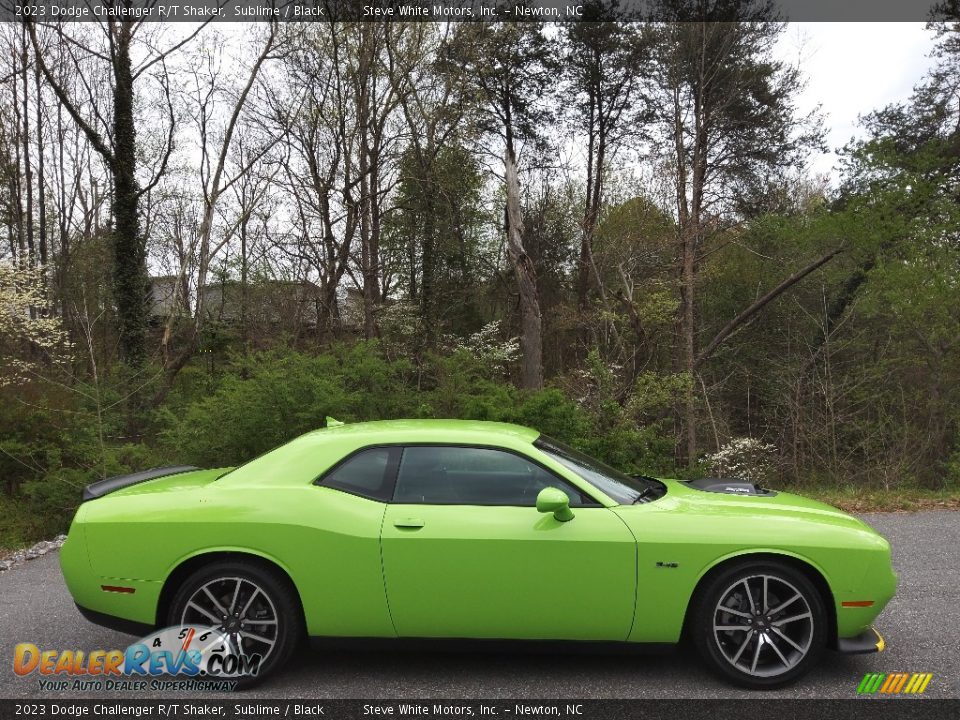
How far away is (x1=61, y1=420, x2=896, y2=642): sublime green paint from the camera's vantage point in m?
3.18

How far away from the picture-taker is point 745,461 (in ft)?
47.4

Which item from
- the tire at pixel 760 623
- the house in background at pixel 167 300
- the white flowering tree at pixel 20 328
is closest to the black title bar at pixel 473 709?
the tire at pixel 760 623

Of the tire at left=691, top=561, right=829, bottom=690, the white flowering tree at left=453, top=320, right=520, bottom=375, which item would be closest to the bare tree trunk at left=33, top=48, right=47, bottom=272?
the white flowering tree at left=453, top=320, right=520, bottom=375

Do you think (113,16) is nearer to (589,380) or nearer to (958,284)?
(589,380)

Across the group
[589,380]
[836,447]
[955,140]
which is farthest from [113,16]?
[955,140]

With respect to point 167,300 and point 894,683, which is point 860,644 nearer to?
point 894,683

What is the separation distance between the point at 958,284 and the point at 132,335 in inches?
732

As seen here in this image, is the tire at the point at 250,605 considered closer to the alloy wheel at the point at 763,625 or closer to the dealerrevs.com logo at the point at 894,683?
the alloy wheel at the point at 763,625

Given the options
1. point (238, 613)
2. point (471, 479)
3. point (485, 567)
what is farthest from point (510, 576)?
point (238, 613)

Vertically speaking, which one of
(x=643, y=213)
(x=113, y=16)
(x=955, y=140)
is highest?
(x=113, y=16)

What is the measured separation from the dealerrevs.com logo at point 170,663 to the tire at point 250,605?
5cm

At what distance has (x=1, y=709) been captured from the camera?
2992mm

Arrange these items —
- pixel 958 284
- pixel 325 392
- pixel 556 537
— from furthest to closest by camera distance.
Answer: pixel 958 284, pixel 325 392, pixel 556 537

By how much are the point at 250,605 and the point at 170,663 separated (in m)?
0.50
